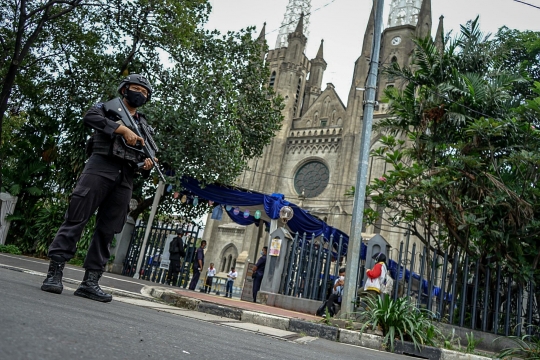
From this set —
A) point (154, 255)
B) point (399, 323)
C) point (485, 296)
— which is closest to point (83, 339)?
point (399, 323)

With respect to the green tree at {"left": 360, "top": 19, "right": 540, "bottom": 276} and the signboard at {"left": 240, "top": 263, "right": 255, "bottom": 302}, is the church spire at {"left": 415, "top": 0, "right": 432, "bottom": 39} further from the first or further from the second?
the green tree at {"left": 360, "top": 19, "right": 540, "bottom": 276}

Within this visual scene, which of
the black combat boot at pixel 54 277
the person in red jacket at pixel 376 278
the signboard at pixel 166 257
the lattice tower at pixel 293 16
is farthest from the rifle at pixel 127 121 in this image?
the lattice tower at pixel 293 16

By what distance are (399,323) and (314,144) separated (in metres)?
29.7

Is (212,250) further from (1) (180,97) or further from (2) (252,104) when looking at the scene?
(1) (180,97)

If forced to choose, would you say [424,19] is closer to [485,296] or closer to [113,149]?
[485,296]

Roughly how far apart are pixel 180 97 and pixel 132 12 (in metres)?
2.62

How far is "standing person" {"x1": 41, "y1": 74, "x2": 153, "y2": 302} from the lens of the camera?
2.98 metres

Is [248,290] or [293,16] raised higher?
[293,16]

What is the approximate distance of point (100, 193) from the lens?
307cm

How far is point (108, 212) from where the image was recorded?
3176 mm

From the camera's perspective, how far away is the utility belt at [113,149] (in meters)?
3.05

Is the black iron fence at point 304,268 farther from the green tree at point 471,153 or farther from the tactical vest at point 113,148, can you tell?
the tactical vest at point 113,148

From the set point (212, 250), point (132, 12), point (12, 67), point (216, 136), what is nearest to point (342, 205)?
point (212, 250)

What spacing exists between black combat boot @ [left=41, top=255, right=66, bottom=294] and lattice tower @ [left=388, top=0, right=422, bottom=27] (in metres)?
38.3
